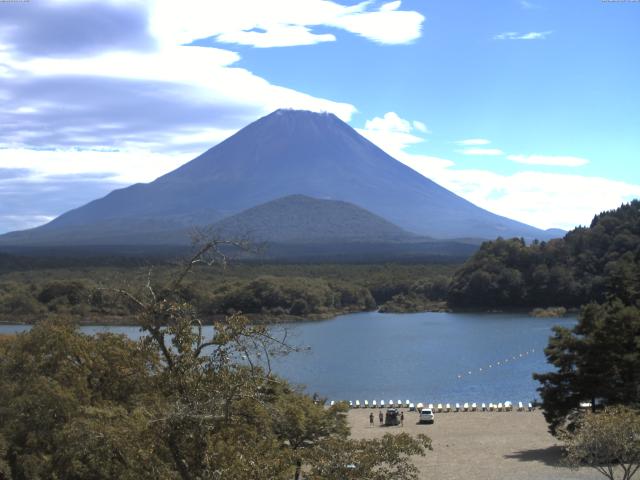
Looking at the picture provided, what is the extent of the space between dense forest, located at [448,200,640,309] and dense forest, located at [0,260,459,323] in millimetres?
4516

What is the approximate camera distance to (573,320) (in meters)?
57.4

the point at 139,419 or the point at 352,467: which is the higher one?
the point at 139,419

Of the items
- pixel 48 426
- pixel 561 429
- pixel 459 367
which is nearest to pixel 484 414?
pixel 561 429

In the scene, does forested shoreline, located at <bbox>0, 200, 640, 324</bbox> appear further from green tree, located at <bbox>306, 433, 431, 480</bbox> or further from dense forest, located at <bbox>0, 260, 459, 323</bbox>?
green tree, located at <bbox>306, 433, 431, 480</bbox>

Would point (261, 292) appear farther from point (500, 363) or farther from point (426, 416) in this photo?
point (426, 416)

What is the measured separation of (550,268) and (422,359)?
3120 cm

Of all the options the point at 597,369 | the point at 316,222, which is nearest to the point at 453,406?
the point at 597,369

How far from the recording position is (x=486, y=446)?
2095cm

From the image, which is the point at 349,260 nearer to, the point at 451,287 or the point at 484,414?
the point at 451,287

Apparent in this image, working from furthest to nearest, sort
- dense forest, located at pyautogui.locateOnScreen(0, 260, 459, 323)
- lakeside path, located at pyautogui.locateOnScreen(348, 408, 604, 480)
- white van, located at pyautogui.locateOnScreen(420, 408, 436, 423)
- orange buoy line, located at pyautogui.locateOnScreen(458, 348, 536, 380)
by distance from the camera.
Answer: dense forest, located at pyautogui.locateOnScreen(0, 260, 459, 323) < orange buoy line, located at pyautogui.locateOnScreen(458, 348, 536, 380) < white van, located at pyautogui.locateOnScreen(420, 408, 436, 423) < lakeside path, located at pyautogui.locateOnScreen(348, 408, 604, 480)

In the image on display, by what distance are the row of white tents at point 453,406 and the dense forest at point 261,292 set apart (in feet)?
79.3

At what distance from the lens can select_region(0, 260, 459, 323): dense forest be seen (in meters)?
62.6

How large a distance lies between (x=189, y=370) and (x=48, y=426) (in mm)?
4561

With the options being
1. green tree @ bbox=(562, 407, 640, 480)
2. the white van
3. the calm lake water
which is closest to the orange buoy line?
the calm lake water
